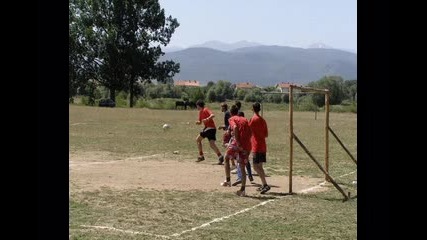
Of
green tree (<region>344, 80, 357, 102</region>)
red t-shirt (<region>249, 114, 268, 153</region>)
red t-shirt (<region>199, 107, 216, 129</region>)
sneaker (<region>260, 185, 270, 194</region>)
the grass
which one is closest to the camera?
green tree (<region>344, 80, 357, 102</region>)

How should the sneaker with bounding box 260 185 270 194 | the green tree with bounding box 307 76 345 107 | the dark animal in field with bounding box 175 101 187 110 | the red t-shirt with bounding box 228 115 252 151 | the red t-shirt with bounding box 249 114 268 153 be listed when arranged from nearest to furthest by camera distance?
1. the red t-shirt with bounding box 249 114 268 153
2. the red t-shirt with bounding box 228 115 252 151
3. the sneaker with bounding box 260 185 270 194
4. the dark animal in field with bounding box 175 101 187 110
5. the green tree with bounding box 307 76 345 107

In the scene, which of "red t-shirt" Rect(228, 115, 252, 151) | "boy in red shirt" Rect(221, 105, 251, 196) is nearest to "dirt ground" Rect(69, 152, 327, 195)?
"boy in red shirt" Rect(221, 105, 251, 196)

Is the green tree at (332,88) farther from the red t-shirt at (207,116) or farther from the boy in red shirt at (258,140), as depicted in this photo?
the boy in red shirt at (258,140)

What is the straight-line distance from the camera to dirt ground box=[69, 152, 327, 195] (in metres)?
12.2

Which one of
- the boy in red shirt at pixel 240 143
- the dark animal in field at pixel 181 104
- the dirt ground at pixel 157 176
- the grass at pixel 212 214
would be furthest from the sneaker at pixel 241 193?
the dark animal in field at pixel 181 104

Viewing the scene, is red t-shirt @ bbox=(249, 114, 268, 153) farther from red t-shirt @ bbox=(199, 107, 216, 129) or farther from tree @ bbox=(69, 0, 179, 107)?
tree @ bbox=(69, 0, 179, 107)

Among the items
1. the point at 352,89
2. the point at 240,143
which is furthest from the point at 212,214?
the point at 352,89

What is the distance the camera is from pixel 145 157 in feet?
60.3

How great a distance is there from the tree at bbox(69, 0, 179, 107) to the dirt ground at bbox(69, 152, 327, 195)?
140ft

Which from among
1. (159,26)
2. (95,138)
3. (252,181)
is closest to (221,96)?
(159,26)
